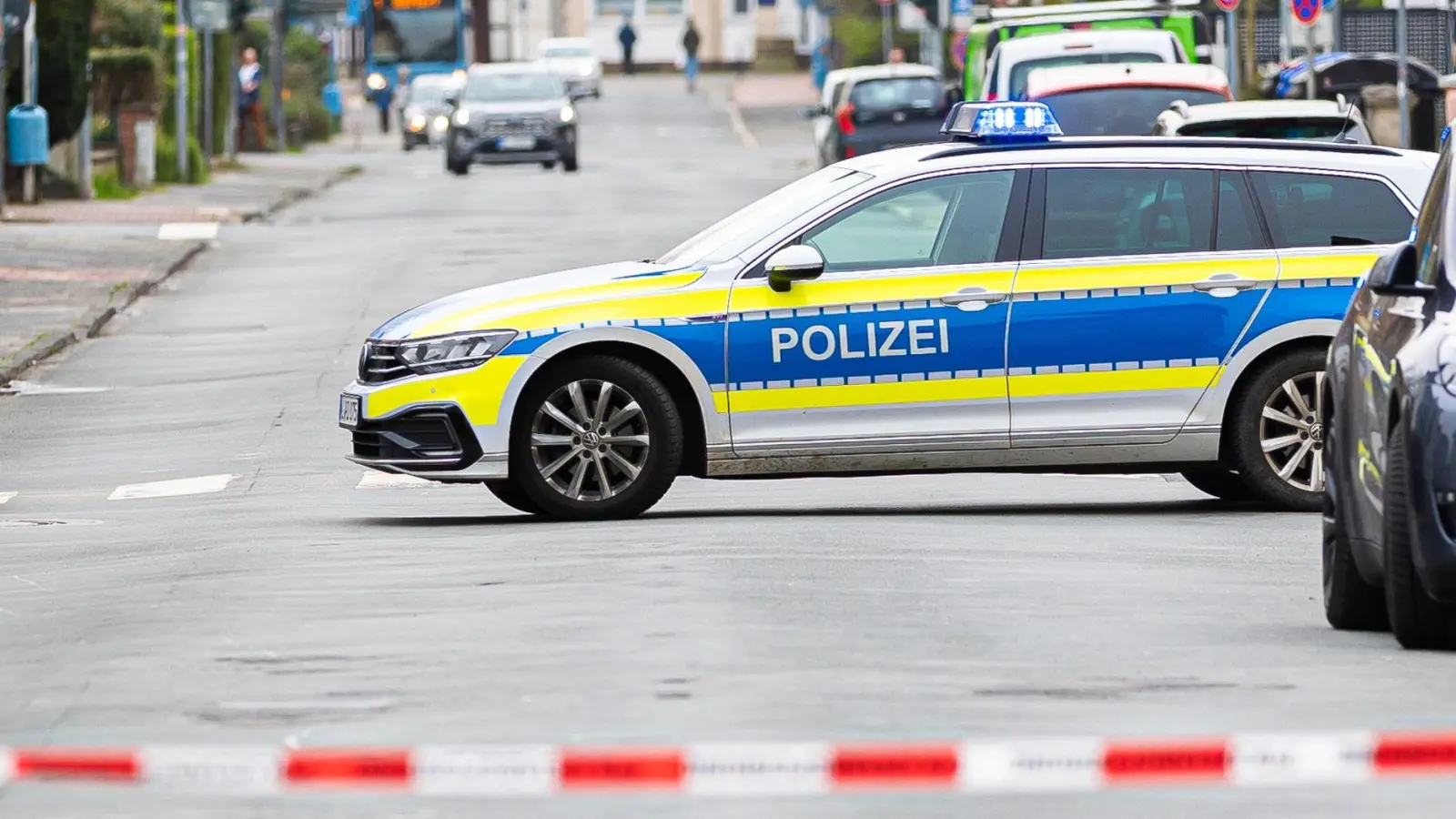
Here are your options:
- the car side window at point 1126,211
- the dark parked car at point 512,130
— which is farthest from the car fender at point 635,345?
the dark parked car at point 512,130

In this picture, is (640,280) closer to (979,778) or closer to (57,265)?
(979,778)

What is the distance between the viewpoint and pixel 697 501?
1412 centimetres

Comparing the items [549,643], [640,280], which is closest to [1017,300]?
[640,280]

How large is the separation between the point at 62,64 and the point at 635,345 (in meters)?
28.1

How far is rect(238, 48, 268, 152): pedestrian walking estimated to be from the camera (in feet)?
198

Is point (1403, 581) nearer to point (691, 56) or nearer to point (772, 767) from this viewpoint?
point (772, 767)

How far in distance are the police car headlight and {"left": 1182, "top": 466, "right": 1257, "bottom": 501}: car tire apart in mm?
3143

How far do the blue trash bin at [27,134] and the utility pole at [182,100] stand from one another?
8.95 m

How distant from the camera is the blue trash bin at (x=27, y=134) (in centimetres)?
3694

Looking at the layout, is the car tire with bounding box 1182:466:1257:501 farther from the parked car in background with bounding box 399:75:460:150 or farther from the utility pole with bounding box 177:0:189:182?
the parked car in background with bounding box 399:75:460:150

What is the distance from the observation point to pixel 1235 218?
1312 cm

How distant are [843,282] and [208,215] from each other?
27.2 meters

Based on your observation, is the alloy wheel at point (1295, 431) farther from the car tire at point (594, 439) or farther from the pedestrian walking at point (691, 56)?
the pedestrian walking at point (691, 56)

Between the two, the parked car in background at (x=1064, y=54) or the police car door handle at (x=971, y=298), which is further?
the parked car in background at (x=1064, y=54)
